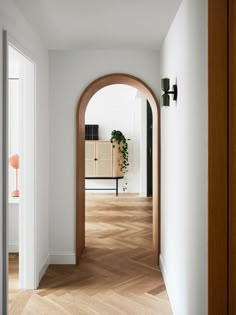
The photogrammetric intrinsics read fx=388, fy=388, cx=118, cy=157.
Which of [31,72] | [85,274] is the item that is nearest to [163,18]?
[31,72]

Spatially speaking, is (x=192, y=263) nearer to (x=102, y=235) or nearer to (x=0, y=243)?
(x=0, y=243)

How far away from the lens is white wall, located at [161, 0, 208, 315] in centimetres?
215

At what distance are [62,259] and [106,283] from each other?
822 mm

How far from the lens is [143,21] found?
353cm

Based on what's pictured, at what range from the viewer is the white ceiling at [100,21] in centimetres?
309

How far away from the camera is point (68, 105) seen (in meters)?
4.66
